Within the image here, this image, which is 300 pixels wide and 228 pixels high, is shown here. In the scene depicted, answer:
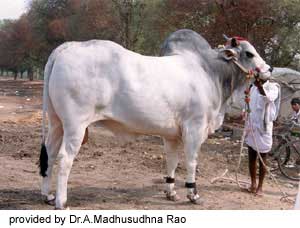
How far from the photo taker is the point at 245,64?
659cm

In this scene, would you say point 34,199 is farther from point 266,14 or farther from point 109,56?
point 266,14

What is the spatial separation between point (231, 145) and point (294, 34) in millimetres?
9213

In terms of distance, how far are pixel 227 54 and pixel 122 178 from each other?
2394 mm

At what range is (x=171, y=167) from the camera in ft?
21.5

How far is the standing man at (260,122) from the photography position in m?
6.97

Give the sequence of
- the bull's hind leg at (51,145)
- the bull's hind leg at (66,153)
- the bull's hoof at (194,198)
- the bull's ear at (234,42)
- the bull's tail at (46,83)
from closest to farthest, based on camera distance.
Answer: the bull's hind leg at (66,153) < the bull's tail at (46,83) < the bull's hind leg at (51,145) < the bull's hoof at (194,198) < the bull's ear at (234,42)

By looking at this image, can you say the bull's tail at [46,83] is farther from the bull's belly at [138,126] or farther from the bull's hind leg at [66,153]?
A: the bull's belly at [138,126]

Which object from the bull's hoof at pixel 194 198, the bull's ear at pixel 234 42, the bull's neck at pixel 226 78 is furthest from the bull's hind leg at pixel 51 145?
the bull's ear at pixel 234 42

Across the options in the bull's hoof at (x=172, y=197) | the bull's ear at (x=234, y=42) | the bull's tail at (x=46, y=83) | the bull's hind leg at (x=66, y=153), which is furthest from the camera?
the bull's ear at (x=234, y=42)

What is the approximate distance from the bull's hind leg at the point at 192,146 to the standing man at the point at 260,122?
1139 mm

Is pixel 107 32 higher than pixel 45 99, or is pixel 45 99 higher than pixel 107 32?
pixel 107 32

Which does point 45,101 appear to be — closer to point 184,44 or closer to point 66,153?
point 66,153

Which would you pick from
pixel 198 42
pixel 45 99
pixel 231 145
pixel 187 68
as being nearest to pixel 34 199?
Result: pixel 45 99

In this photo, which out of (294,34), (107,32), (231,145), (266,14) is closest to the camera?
(231,145)
